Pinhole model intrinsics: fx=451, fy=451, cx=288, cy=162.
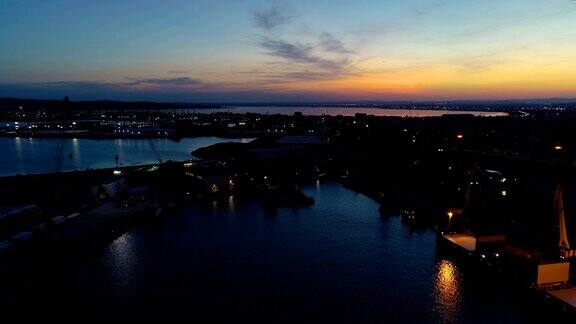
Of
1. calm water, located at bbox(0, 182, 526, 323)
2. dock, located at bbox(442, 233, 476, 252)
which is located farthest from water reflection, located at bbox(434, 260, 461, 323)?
dock, located at bbox(442, 233, 476, 252)

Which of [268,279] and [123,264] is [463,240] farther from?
[123,264]

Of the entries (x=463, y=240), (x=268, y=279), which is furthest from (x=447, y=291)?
(x=268, y=279)

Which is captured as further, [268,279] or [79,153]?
[79,153]

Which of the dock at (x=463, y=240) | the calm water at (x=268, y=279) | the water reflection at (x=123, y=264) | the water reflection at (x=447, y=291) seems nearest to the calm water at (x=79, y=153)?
the water reflection at (x=123, y=264)

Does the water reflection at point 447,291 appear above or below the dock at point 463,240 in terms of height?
below

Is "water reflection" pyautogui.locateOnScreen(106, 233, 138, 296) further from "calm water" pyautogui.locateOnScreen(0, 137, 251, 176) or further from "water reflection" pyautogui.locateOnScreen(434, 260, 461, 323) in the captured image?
"calm water" pyautogui.locateOnScreen(0, 137, 251, 176)

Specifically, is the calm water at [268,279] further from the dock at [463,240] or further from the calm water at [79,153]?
A: the calm water at [79,153]
